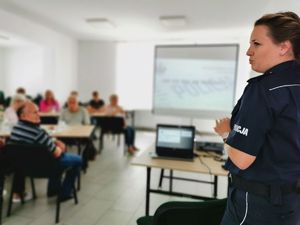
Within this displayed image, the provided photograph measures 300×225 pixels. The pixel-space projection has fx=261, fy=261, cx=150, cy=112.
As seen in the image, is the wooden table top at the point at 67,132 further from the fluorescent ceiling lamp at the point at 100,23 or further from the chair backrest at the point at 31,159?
the fluorescent ceiling lamp at the point at 100,23

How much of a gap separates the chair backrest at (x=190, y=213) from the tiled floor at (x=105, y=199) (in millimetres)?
1451

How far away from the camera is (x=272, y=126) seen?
0.96 m

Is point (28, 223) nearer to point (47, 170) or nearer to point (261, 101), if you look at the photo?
point (47, 170)

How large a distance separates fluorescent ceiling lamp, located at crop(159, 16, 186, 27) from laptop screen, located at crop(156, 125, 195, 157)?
10.2 ft

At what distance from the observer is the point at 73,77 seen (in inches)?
304

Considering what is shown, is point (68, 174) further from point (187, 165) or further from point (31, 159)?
point (187, 165)

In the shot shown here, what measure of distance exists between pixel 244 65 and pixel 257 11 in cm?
222

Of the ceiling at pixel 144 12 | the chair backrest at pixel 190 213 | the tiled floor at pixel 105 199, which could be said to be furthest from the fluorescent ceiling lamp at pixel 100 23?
the chair backrest at pixel 190 213

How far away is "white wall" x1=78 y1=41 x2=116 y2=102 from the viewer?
25.3 feet

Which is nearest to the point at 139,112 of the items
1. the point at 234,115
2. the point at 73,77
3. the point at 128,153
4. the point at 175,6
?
the point at 73,77

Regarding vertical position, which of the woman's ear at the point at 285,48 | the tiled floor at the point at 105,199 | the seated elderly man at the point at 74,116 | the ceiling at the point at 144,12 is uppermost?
the ceiling at the point at 144,12

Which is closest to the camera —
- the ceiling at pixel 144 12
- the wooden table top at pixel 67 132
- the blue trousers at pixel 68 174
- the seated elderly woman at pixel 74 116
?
the blue trousers at pixel 68 174

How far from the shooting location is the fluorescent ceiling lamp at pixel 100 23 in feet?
17.5

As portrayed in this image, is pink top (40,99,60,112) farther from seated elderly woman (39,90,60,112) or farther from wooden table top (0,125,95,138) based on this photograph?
wooden table top (0,125,95,138)
